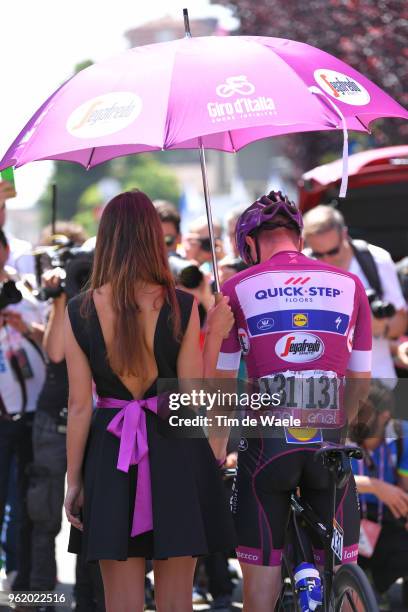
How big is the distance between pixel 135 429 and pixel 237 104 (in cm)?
122

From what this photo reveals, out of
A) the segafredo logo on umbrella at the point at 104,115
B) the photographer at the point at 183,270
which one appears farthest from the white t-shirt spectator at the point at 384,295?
the segafredo logo on umbrella at the point at 104,115

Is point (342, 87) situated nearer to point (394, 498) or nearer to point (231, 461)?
point (231, 461)

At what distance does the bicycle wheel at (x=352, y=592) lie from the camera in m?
3.62

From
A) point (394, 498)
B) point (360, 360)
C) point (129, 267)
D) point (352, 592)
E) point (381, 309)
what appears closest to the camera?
point (352, 592)

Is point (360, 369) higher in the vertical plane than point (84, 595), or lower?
higher

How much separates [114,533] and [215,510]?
15.2 inches

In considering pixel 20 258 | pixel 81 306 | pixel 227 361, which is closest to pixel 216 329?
pixel 227 361

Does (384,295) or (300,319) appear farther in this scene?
(384,295)

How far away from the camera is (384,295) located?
7156 millimetres

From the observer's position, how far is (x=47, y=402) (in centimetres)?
632

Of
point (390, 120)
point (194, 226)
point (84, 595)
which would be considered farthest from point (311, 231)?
point (390, 120)

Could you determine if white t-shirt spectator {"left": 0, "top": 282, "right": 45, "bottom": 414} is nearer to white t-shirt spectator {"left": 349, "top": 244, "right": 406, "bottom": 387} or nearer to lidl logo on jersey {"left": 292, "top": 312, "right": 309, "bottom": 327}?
white t-shirt spectator {"left": 349, "top": 244, "right": 406, "bottom": 387}

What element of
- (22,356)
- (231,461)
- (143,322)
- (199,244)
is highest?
(143,322)

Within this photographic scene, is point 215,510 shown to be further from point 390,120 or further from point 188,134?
point 390,120
